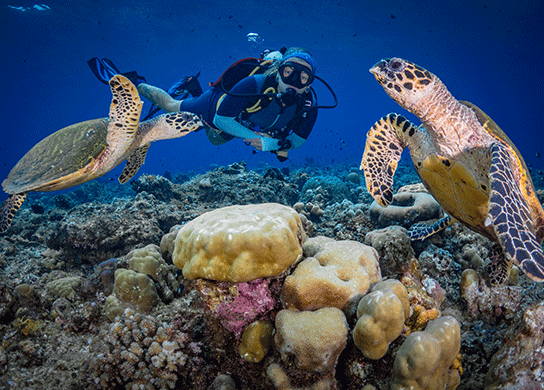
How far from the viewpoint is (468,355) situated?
189 cm

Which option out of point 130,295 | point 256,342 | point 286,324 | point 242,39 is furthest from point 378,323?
A: point 242,39

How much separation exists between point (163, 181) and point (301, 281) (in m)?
5.86

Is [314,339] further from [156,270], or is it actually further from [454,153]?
[454,153]

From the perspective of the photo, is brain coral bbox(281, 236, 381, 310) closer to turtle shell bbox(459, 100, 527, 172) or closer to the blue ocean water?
turtle shell bbox(459, 100, 527, 172)

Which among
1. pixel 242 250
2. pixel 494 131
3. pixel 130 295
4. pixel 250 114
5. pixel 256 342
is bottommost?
pixel 130 295

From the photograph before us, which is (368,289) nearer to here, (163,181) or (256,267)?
(256,267)

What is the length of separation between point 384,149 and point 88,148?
4504 mm

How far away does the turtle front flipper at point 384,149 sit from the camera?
2.99 metres

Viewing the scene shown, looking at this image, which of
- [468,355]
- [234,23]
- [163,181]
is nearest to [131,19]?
[234,23]

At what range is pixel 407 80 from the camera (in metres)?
2.54

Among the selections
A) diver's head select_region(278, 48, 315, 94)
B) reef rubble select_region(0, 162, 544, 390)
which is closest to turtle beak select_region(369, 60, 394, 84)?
reef rubble select_region(0, 162, 544, 390)

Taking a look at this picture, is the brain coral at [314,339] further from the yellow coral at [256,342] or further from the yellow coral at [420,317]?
the yellow coral at [420,317]

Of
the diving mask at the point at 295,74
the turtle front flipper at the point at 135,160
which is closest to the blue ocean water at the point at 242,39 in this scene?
the diving mask at the point at 295,74

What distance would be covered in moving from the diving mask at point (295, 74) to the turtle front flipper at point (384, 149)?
2.65 m
